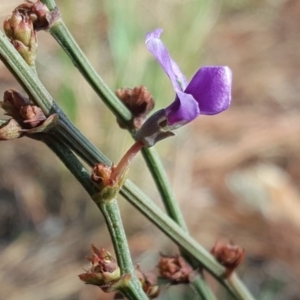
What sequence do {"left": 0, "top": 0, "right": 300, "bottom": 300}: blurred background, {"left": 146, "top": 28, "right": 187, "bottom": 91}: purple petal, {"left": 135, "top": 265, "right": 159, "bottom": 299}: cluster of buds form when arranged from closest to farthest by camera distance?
{"left": 146, "top": 28, "right": 187, "bottom": 91}: purple petal
{"left": 135, "top": 265, "right": 159, "bottom": 299}: cluster of buds
{"left": 0, "top": 0, "right": 300, "bottom": 300}: blurred background

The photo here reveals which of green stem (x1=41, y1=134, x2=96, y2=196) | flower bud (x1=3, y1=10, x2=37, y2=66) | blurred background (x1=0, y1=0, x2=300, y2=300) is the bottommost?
green stem (x1=41, y1=134, x2=96, y2=196)

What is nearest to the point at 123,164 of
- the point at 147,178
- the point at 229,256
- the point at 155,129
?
the point at 155,129

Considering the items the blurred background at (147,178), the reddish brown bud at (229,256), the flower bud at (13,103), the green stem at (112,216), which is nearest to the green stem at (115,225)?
the green stem at (112,216)

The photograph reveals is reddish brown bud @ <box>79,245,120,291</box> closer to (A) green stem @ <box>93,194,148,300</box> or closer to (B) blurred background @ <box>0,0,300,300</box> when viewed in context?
(A) green stem @ <box>93,194,148,300</box>

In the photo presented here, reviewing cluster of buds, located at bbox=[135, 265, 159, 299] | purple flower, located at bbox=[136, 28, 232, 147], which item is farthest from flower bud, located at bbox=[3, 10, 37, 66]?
cluster of buds, located at bbox=[135, 265, 159, 299]

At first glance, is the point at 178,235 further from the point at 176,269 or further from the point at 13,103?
the point at 13,103
